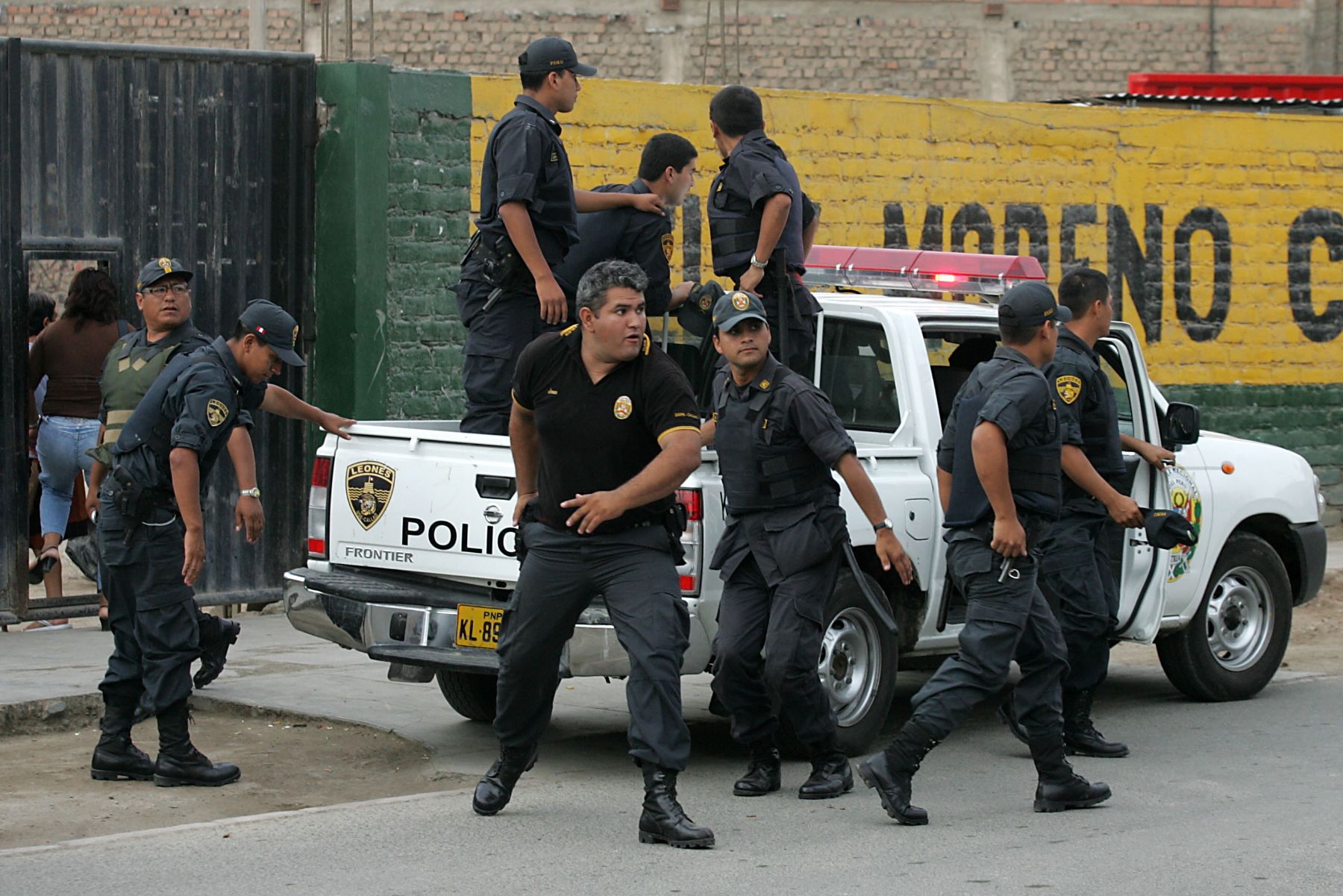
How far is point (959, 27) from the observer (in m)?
24.4

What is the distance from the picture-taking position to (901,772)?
655 cm

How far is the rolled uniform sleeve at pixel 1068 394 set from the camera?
24.2 feet

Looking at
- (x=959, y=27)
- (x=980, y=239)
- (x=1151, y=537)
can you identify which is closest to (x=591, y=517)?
(x=1151, y=537)

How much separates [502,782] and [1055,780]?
1.92m

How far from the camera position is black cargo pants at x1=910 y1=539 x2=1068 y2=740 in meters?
6.63

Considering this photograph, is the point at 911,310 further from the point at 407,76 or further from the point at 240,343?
the point at 407,76

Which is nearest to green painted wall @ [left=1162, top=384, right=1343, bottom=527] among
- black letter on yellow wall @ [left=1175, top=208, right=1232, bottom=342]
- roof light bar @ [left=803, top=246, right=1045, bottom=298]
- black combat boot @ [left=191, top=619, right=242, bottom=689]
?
black letter on yellow wall @ [left=1175, top=208, right=1232, bottom=342]

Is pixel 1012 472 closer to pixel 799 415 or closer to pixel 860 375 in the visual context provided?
pixel 799 415

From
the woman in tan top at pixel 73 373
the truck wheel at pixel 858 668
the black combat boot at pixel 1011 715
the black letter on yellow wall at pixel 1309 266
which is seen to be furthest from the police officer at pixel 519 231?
the black letter on yellow wall at pixel 1309 266

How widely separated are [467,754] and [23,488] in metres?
4.09

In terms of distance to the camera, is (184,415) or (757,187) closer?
(184,415)

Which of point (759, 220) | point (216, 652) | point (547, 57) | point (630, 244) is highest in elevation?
point (547, 57)

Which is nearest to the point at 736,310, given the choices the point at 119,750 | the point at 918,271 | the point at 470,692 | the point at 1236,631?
the point at 918,271

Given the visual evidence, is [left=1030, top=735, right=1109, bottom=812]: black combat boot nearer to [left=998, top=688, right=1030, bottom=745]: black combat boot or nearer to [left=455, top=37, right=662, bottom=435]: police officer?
[left=998, top=688, right=1030, bottom=745]: black combat boot
